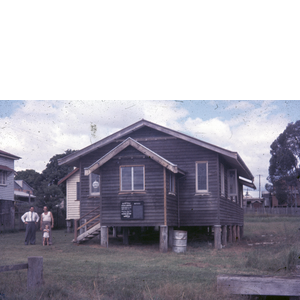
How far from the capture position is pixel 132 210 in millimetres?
18000

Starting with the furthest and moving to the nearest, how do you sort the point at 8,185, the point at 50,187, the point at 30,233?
the point at 50,187 → the point at 8,185 → the point at 30,233

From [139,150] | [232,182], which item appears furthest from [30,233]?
[232,182]

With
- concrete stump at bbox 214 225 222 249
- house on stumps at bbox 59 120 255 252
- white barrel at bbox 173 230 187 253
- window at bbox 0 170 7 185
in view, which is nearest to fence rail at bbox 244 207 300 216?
house on stumps at bbox 59 120 255 252

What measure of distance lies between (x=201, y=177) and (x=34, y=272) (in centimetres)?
1261

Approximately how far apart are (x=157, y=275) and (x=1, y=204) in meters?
16.0

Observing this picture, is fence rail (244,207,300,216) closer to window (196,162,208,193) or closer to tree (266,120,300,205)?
tree (266,120,300,205)

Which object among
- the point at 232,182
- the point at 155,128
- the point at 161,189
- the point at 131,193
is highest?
the point at 155,128

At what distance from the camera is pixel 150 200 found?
1791 cm

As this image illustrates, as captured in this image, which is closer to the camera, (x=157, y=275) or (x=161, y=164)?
(x=157, y=275)

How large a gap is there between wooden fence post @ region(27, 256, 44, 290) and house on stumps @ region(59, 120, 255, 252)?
9518mm

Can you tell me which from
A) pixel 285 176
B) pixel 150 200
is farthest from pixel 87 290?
pixel 285 176

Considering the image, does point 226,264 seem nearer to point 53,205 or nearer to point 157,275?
point 157,275

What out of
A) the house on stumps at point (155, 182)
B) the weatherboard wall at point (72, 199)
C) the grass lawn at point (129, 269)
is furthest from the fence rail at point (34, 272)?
the weatherboard wall at point (72, 199)

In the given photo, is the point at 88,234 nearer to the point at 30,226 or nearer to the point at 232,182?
the point at 30,226
